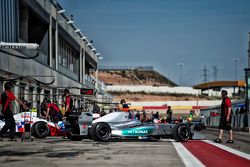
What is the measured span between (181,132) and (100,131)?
266 cm

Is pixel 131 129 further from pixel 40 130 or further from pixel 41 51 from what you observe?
pixel 41 51

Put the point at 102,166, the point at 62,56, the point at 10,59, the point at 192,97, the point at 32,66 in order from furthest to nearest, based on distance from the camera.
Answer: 1. the point at 192,97
2. the point at 62,56
3. the point at 32,66
4. the point at 10,59
5. the point at 102,166

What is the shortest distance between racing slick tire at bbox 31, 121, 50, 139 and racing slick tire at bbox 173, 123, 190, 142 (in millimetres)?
4903

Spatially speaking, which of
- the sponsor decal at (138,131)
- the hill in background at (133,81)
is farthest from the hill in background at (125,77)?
the sponsor decal at (138,131)

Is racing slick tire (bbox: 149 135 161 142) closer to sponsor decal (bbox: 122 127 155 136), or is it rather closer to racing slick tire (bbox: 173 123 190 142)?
sponsor decal (bbox: 122 127 155 136)

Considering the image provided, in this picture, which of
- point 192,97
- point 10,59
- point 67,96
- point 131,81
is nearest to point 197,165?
point 67,96

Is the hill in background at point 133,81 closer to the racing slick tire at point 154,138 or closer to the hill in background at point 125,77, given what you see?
the hill in background at point 125,77

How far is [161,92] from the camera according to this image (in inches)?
5354

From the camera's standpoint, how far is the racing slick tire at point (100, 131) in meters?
15.2

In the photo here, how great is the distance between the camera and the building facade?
84.2ft

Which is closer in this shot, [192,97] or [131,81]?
[192,97]

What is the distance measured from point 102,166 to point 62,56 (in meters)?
40.7

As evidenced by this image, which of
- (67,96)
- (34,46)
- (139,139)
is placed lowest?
(139,139)

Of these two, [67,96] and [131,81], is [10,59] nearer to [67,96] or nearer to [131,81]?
[67,96]
